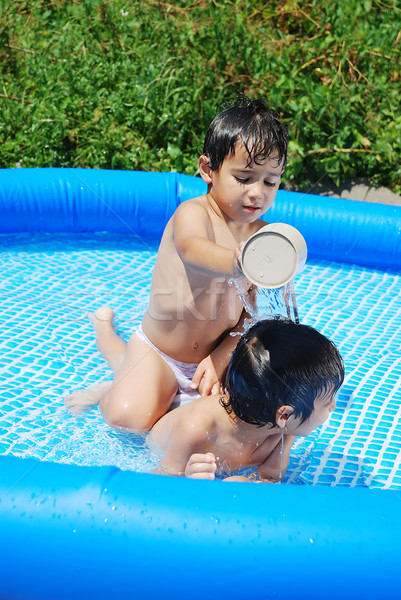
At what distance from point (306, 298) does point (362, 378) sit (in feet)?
2.59

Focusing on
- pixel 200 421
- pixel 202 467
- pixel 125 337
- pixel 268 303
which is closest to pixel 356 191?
pixel 125 337

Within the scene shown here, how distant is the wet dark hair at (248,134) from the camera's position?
2.40 metres

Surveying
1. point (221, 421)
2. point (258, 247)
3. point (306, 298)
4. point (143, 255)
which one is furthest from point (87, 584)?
point (143, 255)

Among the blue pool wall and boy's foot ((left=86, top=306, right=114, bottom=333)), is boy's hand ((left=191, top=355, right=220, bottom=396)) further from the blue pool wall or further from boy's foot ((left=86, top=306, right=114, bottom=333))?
the blue pool wall

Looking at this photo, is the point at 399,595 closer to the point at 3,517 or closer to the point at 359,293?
the point at 3,517

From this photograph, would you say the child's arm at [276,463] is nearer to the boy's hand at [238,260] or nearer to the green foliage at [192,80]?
the boy's hand at [238,260]

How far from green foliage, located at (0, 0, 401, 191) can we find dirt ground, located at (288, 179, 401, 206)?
0.21ft

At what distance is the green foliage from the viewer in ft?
16.4

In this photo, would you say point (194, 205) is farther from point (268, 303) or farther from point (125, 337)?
point (125, 337)

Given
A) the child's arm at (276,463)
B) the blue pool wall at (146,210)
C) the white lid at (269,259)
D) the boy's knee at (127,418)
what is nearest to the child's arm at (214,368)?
the boy's knee at (127,418)

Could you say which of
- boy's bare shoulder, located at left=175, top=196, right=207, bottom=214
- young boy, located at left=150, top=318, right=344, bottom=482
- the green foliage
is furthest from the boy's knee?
the green foliage

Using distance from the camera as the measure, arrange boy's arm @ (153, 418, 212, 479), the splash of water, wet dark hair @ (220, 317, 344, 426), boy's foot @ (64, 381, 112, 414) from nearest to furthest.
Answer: wet dark hair @ (220, 317, 344, 426)
boy's arm @ (153, 418, 212, 479)
the splash of water
boy's foot @ (64, 381, 112, 414)

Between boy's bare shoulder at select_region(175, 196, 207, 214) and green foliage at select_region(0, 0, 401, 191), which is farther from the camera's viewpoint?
green foliage at select_region(0, 0, 401, 191)

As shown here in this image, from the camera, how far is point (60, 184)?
430 centimetres
